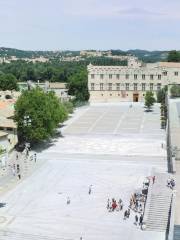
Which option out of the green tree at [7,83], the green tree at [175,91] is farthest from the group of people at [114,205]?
the green tree at [7,83]

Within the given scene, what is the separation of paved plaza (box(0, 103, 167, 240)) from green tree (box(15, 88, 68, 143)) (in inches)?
84.9

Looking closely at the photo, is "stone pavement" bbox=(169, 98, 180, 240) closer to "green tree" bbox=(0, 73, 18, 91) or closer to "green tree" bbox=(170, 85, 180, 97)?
"green tree" bbox=(170, 85, 180, 97)

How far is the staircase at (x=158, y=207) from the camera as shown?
3166 cm

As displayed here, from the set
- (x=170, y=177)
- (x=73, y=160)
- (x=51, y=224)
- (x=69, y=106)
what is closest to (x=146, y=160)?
(x=73, y=160)

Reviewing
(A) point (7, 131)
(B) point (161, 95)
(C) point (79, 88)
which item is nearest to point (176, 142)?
(A) point (7, 131)

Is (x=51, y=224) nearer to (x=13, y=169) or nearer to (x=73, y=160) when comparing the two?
(x=13, y=169)

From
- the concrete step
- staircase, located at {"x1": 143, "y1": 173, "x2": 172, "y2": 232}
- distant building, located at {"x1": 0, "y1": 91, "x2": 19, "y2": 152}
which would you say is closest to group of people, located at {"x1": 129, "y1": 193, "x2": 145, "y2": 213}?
staircase, located at {"x1": 143, "y1": 173, "x2": 172, "y2": 232}

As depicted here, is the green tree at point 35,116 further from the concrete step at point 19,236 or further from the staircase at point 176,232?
the staircase at point 176,232

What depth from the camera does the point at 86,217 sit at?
33.4 m

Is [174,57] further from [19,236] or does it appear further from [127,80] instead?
[19,236]

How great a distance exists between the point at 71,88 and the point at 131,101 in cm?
1274

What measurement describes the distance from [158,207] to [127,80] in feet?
218

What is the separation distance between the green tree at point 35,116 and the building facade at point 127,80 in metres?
43.1

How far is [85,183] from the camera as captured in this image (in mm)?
41375
